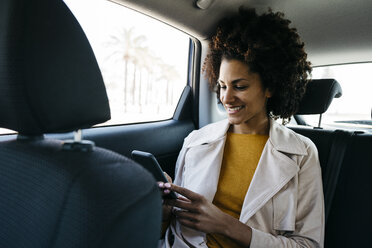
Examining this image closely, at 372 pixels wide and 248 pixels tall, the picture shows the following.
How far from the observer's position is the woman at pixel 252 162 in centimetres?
102

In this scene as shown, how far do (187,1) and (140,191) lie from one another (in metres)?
1.20

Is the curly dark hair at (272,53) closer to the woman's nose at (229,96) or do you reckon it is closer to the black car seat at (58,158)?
the woman's nose at (229,96)

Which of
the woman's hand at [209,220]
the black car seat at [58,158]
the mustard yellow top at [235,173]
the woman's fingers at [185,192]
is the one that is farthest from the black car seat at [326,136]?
the black car seat at [58,158]

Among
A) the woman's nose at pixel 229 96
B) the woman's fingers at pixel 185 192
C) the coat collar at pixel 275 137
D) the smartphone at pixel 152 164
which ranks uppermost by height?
the woman's nose at pixel 229 96

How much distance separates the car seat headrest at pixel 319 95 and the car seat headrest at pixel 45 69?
4.17ft

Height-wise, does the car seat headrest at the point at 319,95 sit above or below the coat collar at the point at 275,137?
above

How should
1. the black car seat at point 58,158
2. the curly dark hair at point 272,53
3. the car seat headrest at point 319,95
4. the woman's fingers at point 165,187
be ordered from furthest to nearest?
Result: 1. the car seat headrest at point 319,95
2. the curly dark hair at point 272,53
3. the woman's fingers at point 165,187
4. the black car seat at point 58,158

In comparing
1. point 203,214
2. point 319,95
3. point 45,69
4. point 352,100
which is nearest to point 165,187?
point 203,214

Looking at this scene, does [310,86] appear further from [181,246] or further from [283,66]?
[181,246]

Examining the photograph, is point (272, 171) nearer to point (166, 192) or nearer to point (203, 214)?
point (203, 214)

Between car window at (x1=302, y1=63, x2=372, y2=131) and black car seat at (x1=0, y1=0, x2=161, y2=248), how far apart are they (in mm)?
1648

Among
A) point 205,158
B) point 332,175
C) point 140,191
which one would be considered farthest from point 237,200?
point 140,191

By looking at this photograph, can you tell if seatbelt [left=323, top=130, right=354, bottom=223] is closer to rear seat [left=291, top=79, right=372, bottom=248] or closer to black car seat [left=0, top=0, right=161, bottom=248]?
rear seat [left=291, top=79, right=372, bottom=248]

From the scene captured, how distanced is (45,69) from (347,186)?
1284 millimetres
